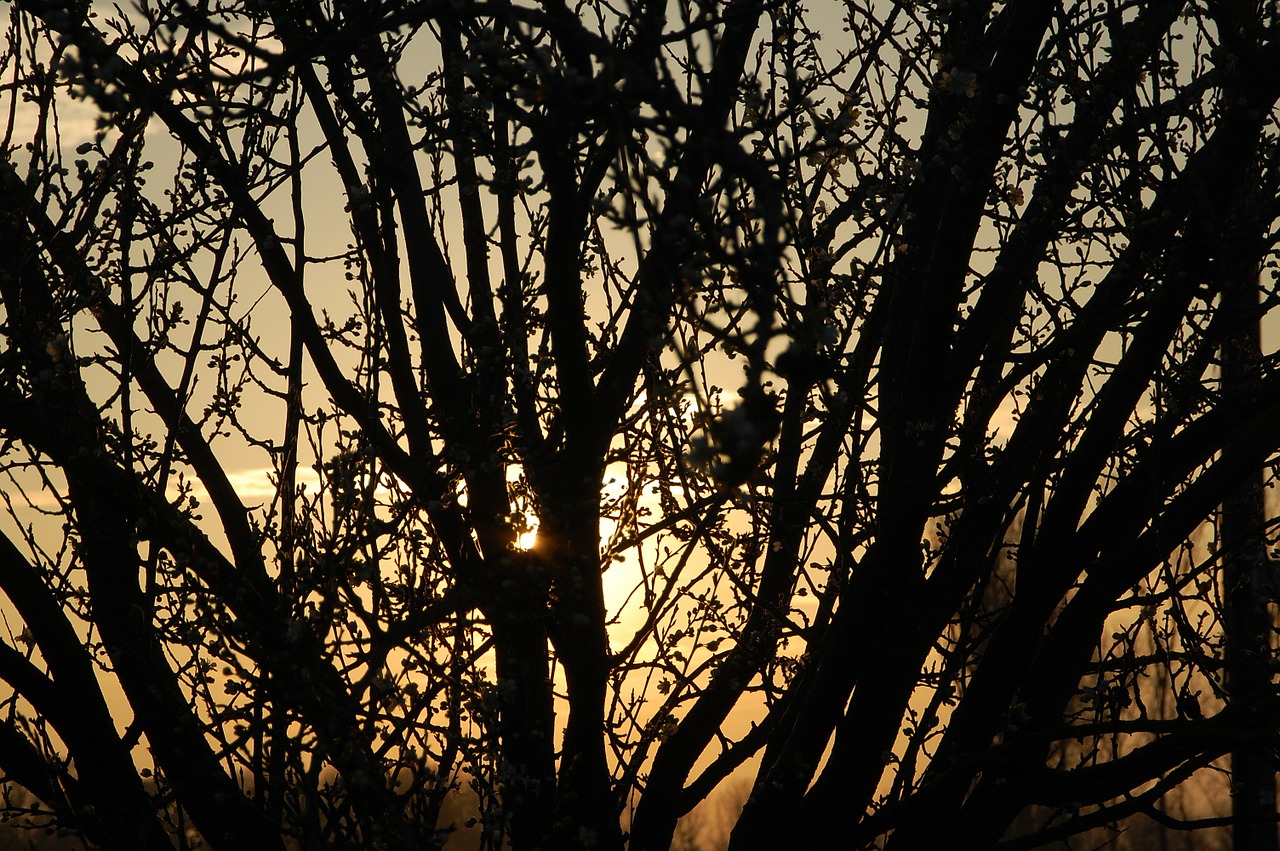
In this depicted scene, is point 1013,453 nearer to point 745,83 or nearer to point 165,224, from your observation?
point 745,83

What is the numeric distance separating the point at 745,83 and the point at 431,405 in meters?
1.97

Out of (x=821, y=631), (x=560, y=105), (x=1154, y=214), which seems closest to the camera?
(x=560, y=105)

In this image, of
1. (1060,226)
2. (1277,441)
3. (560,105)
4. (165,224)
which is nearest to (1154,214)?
(1060,226)

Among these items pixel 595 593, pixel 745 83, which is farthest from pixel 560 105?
pixel 745 83

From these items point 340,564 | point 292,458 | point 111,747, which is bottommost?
point 111,747

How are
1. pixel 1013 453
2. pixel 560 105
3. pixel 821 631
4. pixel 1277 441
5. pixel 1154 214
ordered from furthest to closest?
pixel 821 631 < pixel 1013 453 < pixel 1154 214 < pixel 1277 441 < pixel 560 105

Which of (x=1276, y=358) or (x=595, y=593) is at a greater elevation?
(x=1276, y=358)

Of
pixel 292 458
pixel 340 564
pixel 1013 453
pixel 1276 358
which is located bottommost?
pixel 340 564

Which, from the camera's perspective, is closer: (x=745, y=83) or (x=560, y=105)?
(x=560, y=105)

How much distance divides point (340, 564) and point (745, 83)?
2.54 metres

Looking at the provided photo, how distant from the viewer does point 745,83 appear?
457cm

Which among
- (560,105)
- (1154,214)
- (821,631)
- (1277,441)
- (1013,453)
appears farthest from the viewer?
(821,631)

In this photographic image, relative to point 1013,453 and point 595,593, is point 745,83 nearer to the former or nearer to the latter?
point 1013,453

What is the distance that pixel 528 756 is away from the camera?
13.9 feet
